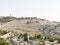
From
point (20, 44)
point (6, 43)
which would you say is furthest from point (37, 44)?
point (6, 43)

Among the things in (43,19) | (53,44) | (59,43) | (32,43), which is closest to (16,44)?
(32,43)

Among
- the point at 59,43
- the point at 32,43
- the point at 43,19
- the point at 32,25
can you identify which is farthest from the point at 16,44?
the point at 43,19

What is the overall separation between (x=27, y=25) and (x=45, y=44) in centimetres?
2409

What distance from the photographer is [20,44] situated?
2016 cm

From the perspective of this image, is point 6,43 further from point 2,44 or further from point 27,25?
point 27,25

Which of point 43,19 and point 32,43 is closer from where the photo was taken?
point 32,43

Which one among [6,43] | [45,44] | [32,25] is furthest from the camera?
[32,25]

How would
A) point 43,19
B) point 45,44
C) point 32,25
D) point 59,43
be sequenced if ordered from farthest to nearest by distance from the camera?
point 43,19 < point 32,25 < point 59,43 < point 45,44

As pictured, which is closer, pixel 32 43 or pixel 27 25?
pixel 32 43

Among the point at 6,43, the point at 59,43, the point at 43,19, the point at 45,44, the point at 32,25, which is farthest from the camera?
the point at 43,19

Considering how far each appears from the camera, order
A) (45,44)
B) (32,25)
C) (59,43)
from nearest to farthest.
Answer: (45,44)
(59,43)
(32,25)

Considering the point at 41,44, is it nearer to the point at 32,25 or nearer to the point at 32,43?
the point at 32,43

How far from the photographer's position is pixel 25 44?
20.6 m

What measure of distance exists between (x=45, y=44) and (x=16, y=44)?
2.98 meters
